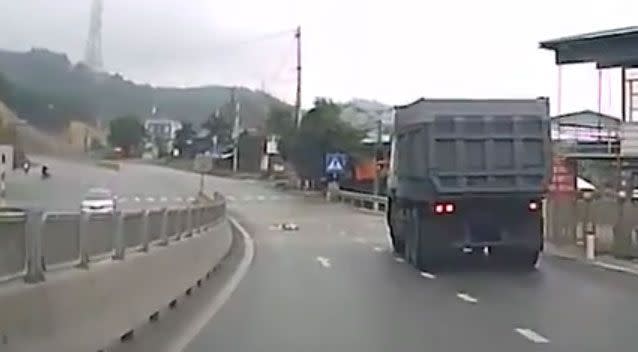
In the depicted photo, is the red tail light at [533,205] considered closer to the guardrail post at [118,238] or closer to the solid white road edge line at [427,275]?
the solid white road edge line at [427,275]

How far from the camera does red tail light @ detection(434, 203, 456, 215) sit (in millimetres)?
26391

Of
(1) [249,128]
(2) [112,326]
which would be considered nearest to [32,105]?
(2) [112,326]

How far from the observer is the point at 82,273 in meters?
11.8

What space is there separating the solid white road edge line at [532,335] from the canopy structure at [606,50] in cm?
4014

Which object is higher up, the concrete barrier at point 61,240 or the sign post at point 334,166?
the sign post at point 334,166

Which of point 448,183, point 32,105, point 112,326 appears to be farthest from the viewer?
point 448,183

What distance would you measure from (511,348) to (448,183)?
12531 millimetres

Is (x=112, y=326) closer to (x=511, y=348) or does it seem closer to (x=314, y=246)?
(x=511, y=348)

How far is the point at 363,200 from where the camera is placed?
74938 mm

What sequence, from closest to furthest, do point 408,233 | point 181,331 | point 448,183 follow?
point 181,331 < point 448,183 < point 408,233

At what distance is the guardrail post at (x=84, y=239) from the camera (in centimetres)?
1260

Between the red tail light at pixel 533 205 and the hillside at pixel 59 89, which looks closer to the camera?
the hillside at pixel 59 89

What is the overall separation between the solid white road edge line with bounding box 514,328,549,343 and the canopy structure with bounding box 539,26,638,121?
4014 centimetres

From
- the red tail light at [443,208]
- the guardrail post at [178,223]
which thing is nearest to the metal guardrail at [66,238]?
the guardrail post at [178,223]
